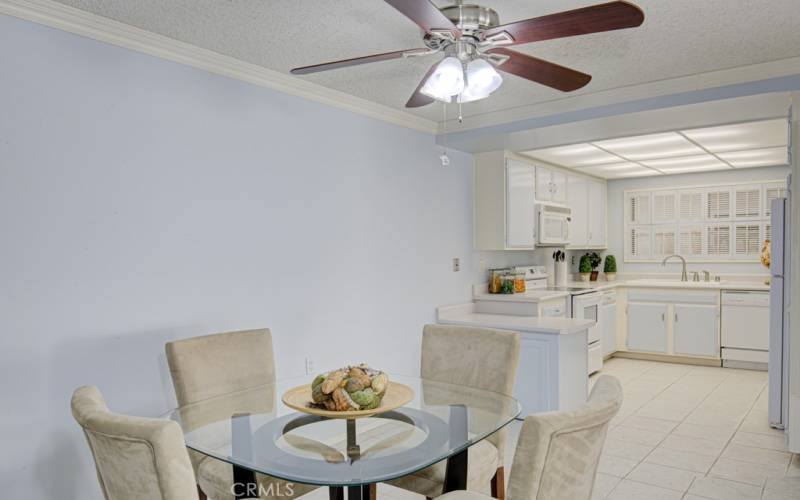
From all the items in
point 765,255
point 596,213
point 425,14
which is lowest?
point 765,255

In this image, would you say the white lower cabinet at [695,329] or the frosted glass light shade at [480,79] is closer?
the frosted glass light shade at [480,79]

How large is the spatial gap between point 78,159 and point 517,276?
3833 millimetres

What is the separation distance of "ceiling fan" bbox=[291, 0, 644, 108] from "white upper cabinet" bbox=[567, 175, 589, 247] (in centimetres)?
371

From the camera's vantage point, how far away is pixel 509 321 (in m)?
4.20

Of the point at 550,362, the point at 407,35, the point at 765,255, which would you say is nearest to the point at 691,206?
the point at 765,255

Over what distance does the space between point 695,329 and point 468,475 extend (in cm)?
468

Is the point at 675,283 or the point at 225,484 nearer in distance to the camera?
the point at 225,484

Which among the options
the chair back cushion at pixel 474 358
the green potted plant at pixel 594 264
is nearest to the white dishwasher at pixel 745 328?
the green potted plant at pixel 594 264

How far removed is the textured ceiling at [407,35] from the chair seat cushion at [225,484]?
1.85 meters

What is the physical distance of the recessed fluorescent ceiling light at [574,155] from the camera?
187 inches

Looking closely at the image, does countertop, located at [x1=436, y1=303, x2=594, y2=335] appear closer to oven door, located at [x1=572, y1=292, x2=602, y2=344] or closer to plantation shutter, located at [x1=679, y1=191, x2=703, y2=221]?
oven door, located at [x1=572, y1=292, x2=602, y2=344]

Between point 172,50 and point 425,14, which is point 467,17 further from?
point 172,50

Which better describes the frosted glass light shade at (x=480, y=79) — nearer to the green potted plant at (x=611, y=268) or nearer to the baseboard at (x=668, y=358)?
the baseboard at (x=668, y=358)

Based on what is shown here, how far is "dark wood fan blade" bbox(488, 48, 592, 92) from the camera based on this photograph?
2076 millimetres
